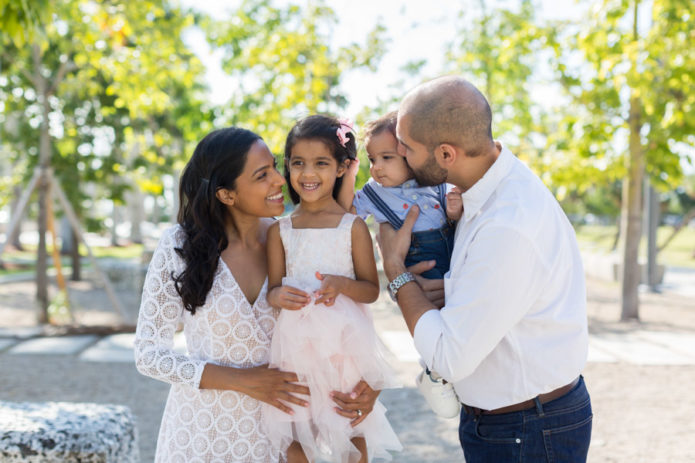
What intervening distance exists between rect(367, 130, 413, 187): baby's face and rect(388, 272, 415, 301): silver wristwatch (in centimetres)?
49

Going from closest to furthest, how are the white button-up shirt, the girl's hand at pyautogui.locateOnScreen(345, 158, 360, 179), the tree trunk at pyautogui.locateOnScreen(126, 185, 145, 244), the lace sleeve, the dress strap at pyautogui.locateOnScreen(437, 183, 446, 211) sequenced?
the white button-up shirt < the lace sleeve < the dress strap at pyautogui.locateOnScreen(437, 183, 446, 211) < the girl's hand at pyautogui.locateOnScreen(345, 158, 360, 179) < the tree trunk at pyautogui.locateOnScreen(126, 185, 145, 244)

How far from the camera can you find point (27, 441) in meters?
2.86

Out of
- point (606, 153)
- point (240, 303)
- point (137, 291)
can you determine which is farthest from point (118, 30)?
A: point (240, 303)

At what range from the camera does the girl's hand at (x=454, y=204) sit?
2148 millimetres

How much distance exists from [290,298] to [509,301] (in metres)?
0.73

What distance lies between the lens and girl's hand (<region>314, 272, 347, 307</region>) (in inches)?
84.4

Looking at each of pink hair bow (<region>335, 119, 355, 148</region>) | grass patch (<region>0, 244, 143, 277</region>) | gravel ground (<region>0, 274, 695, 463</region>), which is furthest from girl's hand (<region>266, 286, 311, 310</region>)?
grass patch (<region>0, 244, 143, 277</region>)

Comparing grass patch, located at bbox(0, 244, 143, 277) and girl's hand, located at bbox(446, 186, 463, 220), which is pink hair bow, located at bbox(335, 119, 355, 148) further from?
grass patch, located at bbox(0, 244, 143, 277)

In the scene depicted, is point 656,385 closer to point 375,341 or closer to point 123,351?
point 375,341

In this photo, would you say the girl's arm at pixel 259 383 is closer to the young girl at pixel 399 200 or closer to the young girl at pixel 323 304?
the young girl at pixel 323 304

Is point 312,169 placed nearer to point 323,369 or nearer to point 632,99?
point 323,369

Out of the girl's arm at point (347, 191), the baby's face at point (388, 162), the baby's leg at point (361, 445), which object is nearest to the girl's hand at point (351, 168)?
the girl's arm at point (347, 191)

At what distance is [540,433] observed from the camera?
1905 millimetres

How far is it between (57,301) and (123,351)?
2150mm
